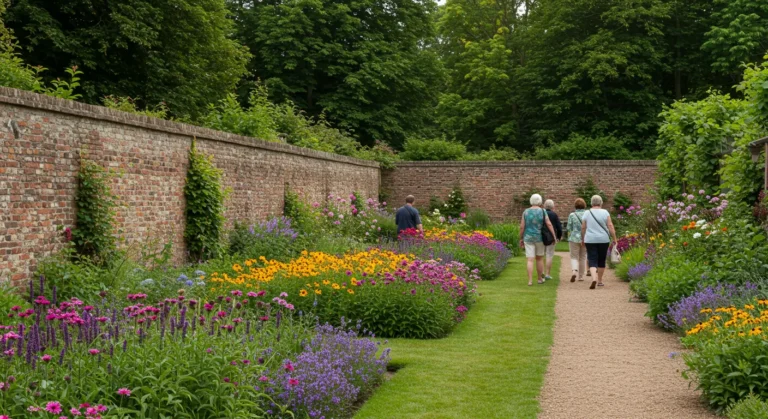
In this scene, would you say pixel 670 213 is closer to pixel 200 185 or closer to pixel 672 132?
pixel 672 132

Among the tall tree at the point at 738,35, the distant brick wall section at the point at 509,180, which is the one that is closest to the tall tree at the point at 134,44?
the distant brick wall section at the point at 509,180

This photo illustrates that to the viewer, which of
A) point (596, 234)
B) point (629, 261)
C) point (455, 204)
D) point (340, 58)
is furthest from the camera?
point (340, 58)

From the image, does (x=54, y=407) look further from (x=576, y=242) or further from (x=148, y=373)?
(x=576, y=242)

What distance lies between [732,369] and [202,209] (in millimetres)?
8423

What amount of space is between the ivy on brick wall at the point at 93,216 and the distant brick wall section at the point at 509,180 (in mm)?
19184

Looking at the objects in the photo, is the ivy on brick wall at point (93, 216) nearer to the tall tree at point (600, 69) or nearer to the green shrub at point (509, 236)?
the green shrub at point (509, 236)

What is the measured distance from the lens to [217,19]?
27547 mm

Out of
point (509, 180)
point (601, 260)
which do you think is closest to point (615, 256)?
point (601, 260)

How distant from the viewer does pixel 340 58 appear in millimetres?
35625

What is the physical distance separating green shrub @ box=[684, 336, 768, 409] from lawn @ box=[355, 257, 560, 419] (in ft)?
4.39

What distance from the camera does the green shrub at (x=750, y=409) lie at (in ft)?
17.3

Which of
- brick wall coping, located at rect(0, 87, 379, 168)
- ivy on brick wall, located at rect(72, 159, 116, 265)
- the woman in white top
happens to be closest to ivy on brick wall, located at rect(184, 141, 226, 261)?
brick wall coping, located at rect(0, 87, 379, 168)

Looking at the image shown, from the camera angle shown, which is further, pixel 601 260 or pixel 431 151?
pixel 431 151

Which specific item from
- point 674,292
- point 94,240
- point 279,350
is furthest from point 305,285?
point 674,292
